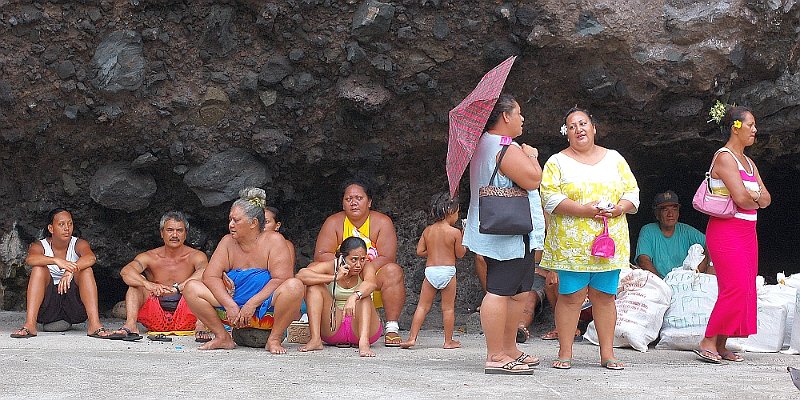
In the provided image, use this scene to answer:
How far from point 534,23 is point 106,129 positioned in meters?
3.31

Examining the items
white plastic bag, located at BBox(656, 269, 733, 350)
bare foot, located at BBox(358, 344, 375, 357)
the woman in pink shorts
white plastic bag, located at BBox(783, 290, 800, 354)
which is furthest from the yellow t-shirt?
white plastic bag, located at BBox(783, 290, 800, 354)

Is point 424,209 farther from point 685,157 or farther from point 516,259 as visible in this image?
point 516,259

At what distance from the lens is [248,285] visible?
5.79 meters

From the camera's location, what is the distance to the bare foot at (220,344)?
5.69 meters

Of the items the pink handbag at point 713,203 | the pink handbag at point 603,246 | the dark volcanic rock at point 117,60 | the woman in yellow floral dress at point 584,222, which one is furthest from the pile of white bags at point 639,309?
the dark volcanic rock at point 117,60

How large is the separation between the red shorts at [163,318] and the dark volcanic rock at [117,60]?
5.19 ft

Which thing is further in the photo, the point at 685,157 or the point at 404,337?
the point at 685,157

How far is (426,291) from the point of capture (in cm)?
620

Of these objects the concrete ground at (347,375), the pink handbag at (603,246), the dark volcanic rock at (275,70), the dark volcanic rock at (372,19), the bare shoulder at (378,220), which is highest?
the dark volcanic rock at (372,19)

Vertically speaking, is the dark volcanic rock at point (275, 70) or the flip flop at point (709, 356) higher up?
the dark volcanic rock at point (275, 70)

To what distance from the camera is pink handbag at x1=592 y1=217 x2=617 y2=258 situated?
4695mm

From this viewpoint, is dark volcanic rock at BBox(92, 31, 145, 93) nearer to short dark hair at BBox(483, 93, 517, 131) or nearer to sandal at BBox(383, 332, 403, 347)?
sandal at BBox(383, 332, 403, 347)

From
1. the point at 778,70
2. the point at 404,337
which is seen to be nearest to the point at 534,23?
the point at 778,70

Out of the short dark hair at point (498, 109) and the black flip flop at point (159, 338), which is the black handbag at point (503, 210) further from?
the black flip flop at point (159, 338)
